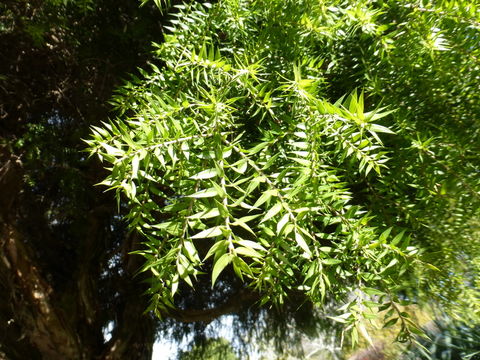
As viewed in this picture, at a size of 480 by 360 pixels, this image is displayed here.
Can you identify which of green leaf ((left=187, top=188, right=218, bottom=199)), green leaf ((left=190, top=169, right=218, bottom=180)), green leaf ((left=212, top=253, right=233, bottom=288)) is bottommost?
green leaf ((left=212, top=253, right=233, bottom=288))

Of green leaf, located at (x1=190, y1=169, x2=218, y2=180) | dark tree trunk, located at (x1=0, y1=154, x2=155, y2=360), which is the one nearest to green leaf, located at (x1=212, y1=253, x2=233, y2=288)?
green leaf, located at (x1=190, y1=169, x2=218, y2=180)

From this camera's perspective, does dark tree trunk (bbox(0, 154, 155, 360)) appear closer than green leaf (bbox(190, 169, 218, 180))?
No

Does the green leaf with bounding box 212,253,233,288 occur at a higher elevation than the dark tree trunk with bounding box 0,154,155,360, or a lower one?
lower

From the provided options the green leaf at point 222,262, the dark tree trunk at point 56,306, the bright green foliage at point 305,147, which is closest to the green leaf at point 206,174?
the bright green foliage at point 305,147

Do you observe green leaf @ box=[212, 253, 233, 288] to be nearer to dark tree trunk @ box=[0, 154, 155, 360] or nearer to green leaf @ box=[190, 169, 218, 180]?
green leaf @ box=[190, 169, 218, 180]

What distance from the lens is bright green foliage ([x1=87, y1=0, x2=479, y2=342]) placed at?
1.89 ft

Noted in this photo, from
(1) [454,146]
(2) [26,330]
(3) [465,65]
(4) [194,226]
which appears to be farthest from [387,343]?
(2) [26,330]

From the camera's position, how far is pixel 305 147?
0.60 meters

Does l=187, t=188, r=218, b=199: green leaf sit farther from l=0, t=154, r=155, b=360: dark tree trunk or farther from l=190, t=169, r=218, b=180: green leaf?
l=0, t=154, r=155, b=360: dark tree trunk

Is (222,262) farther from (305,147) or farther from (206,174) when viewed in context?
(305,147)

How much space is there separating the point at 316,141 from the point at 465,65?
0.42 m

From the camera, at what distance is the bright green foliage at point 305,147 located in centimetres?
58

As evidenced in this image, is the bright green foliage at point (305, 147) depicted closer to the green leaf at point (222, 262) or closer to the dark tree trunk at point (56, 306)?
the green leaf at point (222, 262)

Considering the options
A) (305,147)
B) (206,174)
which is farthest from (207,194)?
(305,147)
